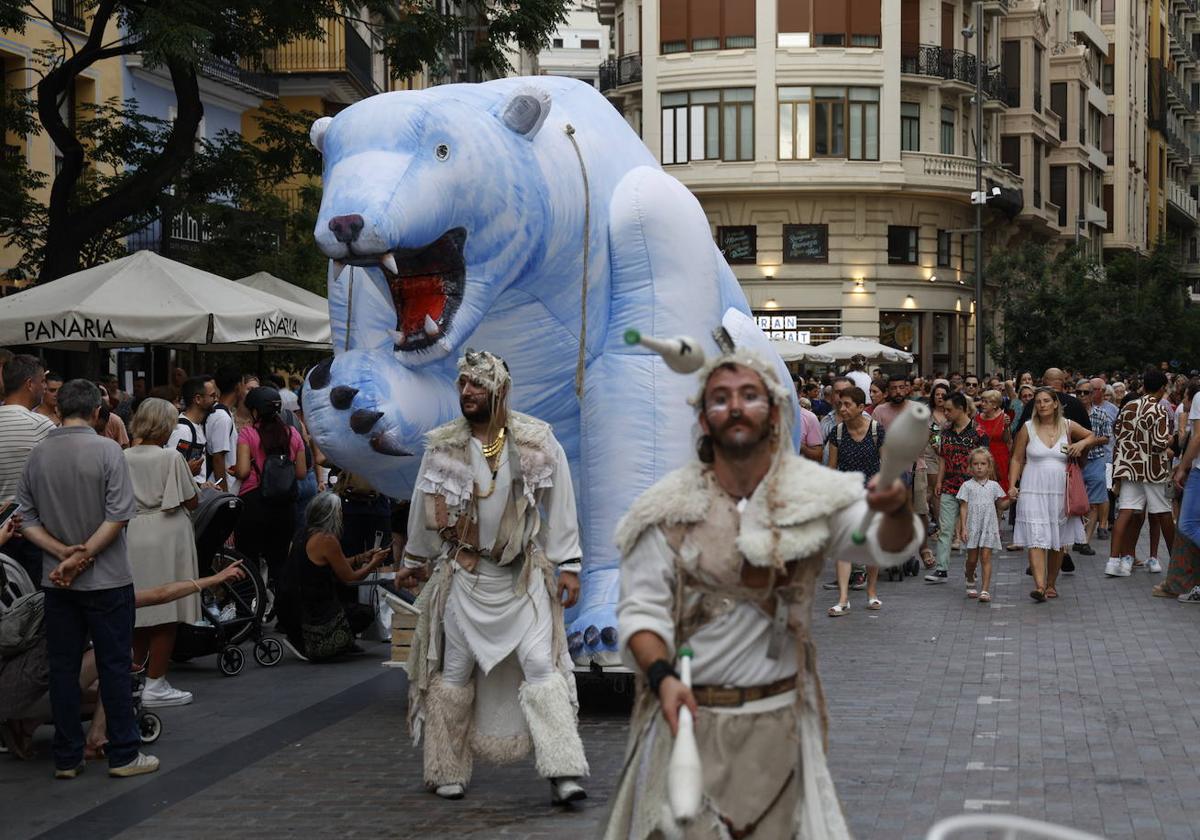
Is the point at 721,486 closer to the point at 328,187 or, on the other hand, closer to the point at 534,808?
the point at 534,808

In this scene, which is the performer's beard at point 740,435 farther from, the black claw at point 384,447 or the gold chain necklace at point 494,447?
the black claw at point 384,447

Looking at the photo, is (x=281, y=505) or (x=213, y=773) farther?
(x=281, y=505)

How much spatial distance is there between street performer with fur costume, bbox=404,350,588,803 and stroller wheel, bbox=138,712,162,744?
182 centimetres

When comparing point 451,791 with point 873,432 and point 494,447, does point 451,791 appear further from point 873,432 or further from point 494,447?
point 873,432

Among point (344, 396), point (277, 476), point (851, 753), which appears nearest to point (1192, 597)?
point (851, 753)

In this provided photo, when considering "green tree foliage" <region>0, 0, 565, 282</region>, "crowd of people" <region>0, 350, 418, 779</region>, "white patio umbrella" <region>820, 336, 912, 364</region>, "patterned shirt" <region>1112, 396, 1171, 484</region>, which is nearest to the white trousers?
"crowd of people" <region>0, 350, 418, 779</region>

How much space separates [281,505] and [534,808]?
18.0 feet

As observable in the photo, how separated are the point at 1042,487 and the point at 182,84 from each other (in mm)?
8096

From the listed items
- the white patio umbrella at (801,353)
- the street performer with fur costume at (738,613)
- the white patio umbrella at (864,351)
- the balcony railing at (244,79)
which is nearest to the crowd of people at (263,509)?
the street performer with fur costume at (738,613)

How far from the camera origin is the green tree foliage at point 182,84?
Result: 47.2ft

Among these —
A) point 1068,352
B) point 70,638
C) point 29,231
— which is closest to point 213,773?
point 70,638

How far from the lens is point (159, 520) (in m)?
9.27

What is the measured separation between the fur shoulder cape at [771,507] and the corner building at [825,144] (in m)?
39.1

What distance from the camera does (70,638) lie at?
7609 mm
